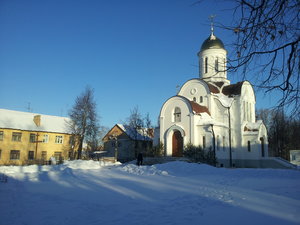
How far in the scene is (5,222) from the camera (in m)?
5.15

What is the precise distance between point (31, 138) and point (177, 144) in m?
19.8

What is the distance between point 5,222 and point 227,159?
23223mm

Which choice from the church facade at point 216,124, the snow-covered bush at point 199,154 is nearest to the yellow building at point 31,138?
the church facade at point 216,124

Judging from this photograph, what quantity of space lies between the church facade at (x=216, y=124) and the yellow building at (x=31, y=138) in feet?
46.2

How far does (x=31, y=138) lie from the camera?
110 ft

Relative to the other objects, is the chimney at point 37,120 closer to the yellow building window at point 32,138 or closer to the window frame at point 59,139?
the yellow building window at point 32,138

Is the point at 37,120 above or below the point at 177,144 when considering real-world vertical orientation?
above

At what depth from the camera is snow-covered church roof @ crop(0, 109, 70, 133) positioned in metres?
32.5

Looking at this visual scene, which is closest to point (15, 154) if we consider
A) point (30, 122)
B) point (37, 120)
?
point (30, 122)

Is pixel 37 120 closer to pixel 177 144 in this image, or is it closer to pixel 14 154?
pixel 14 154

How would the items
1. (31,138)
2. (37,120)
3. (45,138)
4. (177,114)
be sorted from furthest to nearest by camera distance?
(37,120) < (45,138) < (31,138) < (177,114)

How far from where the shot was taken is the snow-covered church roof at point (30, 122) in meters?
32.5

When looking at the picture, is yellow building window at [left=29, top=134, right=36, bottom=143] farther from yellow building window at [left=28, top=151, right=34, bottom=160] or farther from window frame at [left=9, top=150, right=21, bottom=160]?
window frame at [left=9, top=150, right=21, bottom=160]

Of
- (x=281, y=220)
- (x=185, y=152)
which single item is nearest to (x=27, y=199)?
(x=281, y=220)
